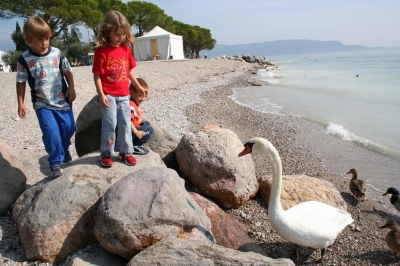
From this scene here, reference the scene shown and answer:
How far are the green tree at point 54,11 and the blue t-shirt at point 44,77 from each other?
29.9 metres

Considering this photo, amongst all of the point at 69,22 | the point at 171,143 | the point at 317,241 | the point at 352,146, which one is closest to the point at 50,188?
the point at 171,143

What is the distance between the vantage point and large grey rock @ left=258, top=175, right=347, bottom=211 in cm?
523

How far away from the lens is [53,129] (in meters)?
4.02

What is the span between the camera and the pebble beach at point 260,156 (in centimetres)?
450

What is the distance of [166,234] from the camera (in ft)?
10.3

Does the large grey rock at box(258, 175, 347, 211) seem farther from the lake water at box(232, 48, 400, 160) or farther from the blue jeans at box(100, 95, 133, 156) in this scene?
the lake water at box(232, 48, 400, 160)

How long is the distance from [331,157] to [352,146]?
1.27 m

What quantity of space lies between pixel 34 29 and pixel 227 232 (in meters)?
3.34

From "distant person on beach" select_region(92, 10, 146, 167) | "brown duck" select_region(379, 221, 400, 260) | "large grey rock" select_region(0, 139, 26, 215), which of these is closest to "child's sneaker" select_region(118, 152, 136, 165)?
"distant person on beach" select_region(92, 10, 146, 167)

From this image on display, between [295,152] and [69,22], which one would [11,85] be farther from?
[69,22]

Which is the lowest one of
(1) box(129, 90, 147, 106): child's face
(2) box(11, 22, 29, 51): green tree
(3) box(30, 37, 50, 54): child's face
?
(1) box(129, 90, 147, 106): child's face

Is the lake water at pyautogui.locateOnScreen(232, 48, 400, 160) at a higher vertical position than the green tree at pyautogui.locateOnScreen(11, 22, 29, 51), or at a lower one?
lower

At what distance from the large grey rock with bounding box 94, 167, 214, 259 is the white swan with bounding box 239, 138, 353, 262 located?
1139 mm

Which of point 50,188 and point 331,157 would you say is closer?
point 50,188
